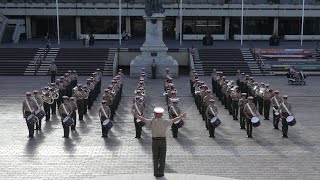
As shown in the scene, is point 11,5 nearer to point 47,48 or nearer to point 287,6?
point 47,48

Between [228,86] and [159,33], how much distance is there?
1392 centimetres

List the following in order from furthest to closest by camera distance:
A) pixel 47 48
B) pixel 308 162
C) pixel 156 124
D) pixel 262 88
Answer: pixel 47 48, pixel 262 88, pixel 308 162, pixel 156 124

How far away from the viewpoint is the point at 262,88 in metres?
21.9

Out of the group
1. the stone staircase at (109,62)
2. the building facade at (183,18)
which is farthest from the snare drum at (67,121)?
the building facade at (183,18)

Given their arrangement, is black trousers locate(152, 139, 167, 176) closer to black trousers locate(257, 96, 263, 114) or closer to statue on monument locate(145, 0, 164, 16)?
black trousers locate(257, 96, 263, 114)

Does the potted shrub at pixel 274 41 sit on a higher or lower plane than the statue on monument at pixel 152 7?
lower

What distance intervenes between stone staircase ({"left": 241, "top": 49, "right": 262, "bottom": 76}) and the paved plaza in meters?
15.0

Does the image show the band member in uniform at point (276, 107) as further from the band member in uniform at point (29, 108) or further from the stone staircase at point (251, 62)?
the stone staircase at point (251, 62)

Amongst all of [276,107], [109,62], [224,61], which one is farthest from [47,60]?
[276,107]

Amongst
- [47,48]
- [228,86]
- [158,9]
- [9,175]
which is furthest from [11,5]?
[9,175]

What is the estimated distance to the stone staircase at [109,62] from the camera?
120 ft

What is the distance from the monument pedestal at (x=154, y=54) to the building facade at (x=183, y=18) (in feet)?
49.3

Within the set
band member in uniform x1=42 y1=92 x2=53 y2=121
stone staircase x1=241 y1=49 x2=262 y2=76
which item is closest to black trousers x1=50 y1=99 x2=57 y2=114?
band member in uniform x1=42 y1=92 x2=53 y2=121

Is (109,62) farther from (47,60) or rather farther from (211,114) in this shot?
(211,114)
